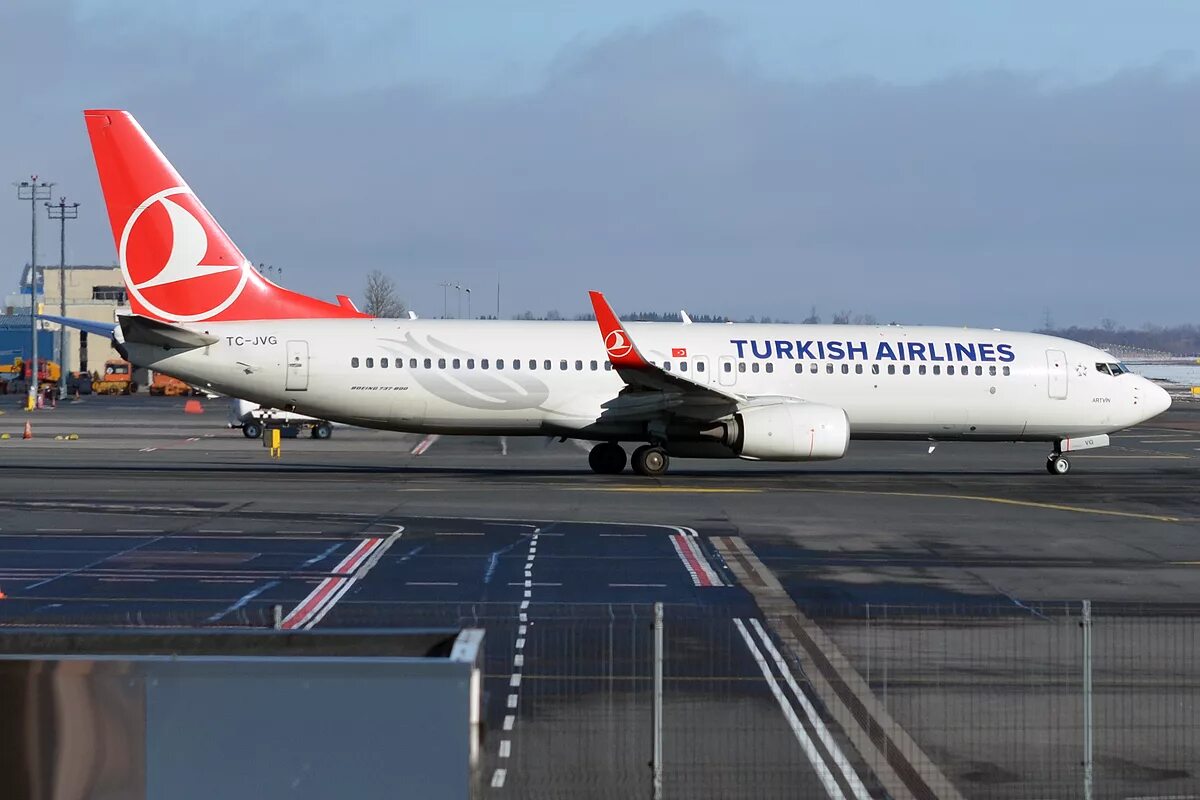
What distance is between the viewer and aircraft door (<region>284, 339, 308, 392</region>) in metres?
31.9

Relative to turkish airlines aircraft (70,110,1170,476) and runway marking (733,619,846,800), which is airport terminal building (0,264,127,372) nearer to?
turkish airlines aircraft (70,110,1170,476)

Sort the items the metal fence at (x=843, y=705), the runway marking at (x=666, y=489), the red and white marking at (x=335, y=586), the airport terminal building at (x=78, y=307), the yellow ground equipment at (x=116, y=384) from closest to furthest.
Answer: the metal fence at (x=843, y=705) → the red and white marking at (x=335, y=586) → the runway marking at (x=666, y=489) → the yellow ground equipment at (x=116, y=384) → the airport terminal building at (x=78, y=307)

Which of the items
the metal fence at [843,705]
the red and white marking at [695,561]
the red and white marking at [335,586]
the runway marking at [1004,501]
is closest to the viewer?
the metal fence at [843,705]

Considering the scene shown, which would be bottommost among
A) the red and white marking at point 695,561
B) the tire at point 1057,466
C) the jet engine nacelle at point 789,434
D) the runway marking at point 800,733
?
the runway marking at point 800,733

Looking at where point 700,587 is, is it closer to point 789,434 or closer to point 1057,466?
point 789,434

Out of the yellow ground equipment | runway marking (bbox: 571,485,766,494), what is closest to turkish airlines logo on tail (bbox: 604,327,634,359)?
runway marking (bbox: 571,485,766,494)

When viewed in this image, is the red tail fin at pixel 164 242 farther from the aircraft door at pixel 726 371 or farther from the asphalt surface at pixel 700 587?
the aircraft door at pixel 726 371

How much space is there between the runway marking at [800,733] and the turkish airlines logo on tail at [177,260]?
22.0 metres

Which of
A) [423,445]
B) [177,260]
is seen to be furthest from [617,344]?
[423,445]

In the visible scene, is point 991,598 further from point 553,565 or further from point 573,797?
point 573,797

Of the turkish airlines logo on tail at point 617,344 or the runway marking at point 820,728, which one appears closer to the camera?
the runway marking at point 820,728

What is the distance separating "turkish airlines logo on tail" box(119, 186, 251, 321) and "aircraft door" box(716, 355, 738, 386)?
467 inches

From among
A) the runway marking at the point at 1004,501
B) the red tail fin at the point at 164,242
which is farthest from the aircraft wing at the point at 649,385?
the red tail fin at the point at 164,242

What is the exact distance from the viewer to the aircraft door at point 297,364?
3189cm
